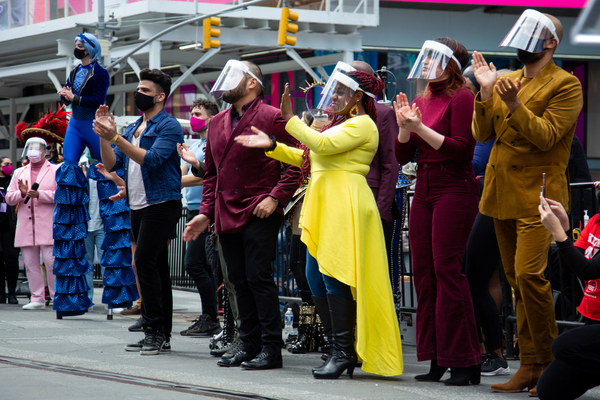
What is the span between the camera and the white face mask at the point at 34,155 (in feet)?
32.6

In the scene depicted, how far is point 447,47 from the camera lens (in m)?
5.02

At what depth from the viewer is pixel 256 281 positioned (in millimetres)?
5676

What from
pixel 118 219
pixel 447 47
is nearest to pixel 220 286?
pixel 118 219

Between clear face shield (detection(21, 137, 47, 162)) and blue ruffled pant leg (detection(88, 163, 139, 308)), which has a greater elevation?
clear face shield (detection(21, 137, 47, 162))

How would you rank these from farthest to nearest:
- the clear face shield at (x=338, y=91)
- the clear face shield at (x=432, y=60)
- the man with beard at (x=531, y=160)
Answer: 1. the clear face shield at (x=338, y=91)
2. the clear face shield at (x=432, y=60)
3. the man with beard at (x=531, y=160)

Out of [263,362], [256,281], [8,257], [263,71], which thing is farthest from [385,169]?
[263,71]

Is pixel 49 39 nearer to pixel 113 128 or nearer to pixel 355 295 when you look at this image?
pixel 113 128

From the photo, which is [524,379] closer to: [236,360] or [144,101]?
[236,360]

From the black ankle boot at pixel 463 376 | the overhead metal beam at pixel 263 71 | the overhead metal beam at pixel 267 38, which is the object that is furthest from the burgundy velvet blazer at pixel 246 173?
the overhead metal beam at pixel 263 71

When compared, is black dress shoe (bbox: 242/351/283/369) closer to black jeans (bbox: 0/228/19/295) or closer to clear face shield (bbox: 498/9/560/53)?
clear face shield (bbox: 498/9/560/53)

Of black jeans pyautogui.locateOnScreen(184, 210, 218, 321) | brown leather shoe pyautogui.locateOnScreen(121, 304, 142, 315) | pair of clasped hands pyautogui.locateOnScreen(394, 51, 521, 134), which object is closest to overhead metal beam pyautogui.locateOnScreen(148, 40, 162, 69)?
brown leather shoe pyautogui.locateOnScreen(121, 304, 142, 315)

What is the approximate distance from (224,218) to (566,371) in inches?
100

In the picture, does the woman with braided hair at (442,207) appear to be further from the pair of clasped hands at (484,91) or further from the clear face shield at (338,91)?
the clear face shield at (338,91)

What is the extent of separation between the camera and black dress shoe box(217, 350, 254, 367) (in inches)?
224
